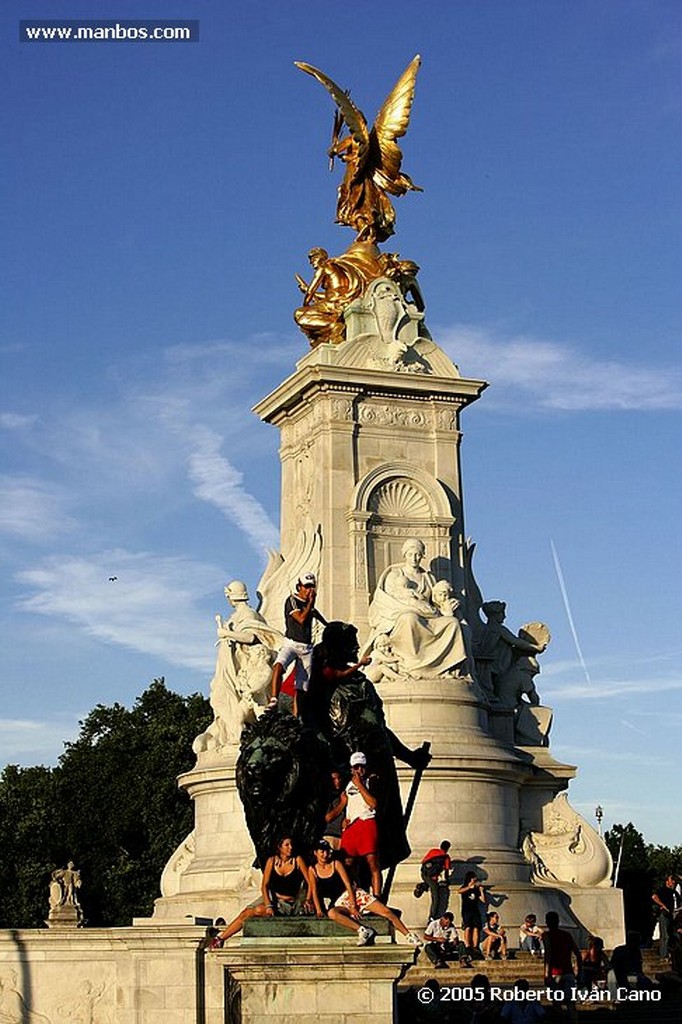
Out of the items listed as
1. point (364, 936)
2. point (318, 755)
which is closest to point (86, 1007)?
point (318, 755)

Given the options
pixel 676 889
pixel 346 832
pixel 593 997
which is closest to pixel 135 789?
pixel 676 889

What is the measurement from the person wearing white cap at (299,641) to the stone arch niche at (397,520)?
15225 millimetres

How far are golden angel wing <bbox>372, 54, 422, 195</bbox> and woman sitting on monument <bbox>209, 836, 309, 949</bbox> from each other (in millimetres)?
22853

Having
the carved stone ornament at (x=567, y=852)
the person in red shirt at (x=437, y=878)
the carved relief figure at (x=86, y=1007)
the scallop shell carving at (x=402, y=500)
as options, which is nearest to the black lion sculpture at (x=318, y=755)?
the carved relief figure at (x=86, y=1007)

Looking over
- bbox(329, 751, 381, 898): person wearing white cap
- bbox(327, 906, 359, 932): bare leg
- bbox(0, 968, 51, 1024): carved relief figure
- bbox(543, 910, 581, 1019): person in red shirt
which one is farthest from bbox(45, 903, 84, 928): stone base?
bbox(327, 906, 359, 932): bare leg

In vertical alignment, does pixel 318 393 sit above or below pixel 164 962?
above

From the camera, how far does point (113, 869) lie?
5322 cm

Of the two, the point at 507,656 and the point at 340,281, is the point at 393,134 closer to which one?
the point at 340,281

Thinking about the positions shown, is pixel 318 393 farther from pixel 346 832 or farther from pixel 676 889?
pixel 346 832

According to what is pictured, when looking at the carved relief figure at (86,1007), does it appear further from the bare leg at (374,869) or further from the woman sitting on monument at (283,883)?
the woman sitting on monument at (283,883)

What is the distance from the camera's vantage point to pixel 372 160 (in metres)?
33.4

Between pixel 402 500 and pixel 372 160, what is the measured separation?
7466mm

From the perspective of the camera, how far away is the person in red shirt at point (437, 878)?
23.9m

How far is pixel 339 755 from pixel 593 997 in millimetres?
6459
